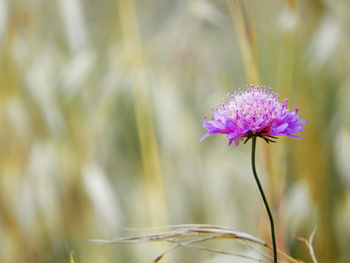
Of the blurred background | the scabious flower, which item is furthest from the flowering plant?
the blurred background

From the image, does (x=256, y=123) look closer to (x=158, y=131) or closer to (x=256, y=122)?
(x=256, y=122)

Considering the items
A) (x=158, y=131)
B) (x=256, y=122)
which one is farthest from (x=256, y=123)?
(x=158, y=131)

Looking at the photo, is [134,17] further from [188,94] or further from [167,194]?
Result: [167,194]

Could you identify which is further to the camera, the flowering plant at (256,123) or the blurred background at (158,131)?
the blurred background at (158,131)

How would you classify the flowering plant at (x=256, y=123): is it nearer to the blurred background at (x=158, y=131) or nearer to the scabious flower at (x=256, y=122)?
the scabious flower at (x=256, y=122)

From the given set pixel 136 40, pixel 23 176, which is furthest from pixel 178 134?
pixel 23 176

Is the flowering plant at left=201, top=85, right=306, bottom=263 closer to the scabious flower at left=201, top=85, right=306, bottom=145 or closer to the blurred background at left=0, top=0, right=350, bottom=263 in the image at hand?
the scabious flower at left=201, top=85, right=306, bottom=145

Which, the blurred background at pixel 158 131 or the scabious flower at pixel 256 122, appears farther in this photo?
the blurred background at pixel 158 131

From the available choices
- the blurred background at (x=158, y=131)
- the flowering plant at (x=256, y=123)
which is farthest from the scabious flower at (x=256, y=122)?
the blurred background at (x=158, y=131)

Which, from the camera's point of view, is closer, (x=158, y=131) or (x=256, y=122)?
(x=256, y=122)
